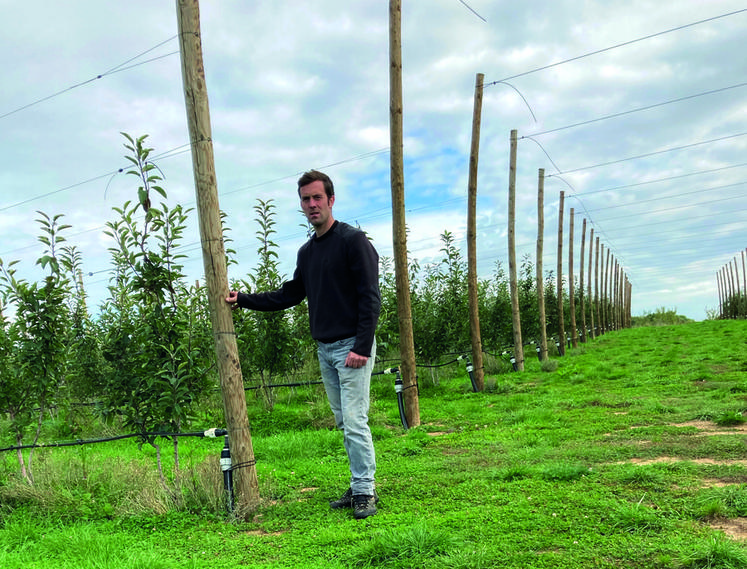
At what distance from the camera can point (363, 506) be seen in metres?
4.14

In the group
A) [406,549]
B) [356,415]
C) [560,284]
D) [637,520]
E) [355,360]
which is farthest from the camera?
[560,284]

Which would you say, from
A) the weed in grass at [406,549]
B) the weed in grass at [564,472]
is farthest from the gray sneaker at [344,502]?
the weed in grass at [564,472]

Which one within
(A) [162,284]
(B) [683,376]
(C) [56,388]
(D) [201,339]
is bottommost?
(B) [683,376]

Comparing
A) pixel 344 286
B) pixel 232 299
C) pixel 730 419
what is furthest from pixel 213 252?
pixel 730 419

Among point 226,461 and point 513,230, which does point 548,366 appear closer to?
point 513,230

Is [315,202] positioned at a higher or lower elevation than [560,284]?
higher

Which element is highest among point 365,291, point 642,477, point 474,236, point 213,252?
point 474,236

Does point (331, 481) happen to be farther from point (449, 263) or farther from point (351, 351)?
point (449, 263)

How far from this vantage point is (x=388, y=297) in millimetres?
13359

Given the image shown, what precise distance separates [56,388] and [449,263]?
9985 millimetres

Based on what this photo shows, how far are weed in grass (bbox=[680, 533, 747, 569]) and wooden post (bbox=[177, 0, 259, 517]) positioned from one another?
3129mm

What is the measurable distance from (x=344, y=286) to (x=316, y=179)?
0.86m

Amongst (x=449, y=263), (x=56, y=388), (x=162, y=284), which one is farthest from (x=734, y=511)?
(x=449, y=263)

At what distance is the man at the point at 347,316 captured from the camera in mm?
4141
